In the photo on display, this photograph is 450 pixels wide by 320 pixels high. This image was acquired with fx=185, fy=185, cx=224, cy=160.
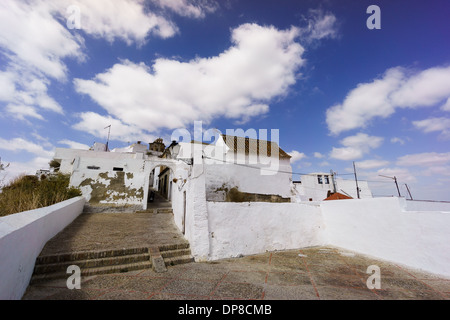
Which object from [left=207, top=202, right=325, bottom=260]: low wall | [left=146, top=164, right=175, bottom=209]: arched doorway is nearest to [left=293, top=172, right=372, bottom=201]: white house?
[left=146, top=164, right=175, bottom=209]: arched doorway

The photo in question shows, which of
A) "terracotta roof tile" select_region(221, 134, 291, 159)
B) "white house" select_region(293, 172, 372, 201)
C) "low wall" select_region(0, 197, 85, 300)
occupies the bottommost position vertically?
"low wall" select_region(0, 197, 85, 300)

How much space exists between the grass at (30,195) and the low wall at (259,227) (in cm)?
586

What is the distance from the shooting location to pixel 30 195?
6.86m

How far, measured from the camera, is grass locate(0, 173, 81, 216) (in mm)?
5695

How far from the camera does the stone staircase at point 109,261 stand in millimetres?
3773

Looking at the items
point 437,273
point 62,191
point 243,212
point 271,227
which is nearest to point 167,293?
point 243,212

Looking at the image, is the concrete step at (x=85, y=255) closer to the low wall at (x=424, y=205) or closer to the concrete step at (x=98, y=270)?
the concrete step at (x=98, y=270)

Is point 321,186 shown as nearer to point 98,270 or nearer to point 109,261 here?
point 109,261

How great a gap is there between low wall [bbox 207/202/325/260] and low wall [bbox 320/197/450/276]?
2.81 ft

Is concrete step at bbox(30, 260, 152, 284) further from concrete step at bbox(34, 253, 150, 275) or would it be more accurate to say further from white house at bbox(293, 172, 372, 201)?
white house at bbox(293, 172, 372, 201)

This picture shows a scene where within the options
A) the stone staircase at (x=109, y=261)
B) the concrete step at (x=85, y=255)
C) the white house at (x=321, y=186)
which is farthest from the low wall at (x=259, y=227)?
the white house at (x=321, y=186)

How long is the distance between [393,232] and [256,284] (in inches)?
193

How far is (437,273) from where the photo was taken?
4.66 metres

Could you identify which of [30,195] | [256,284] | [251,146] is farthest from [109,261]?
[251,146]
